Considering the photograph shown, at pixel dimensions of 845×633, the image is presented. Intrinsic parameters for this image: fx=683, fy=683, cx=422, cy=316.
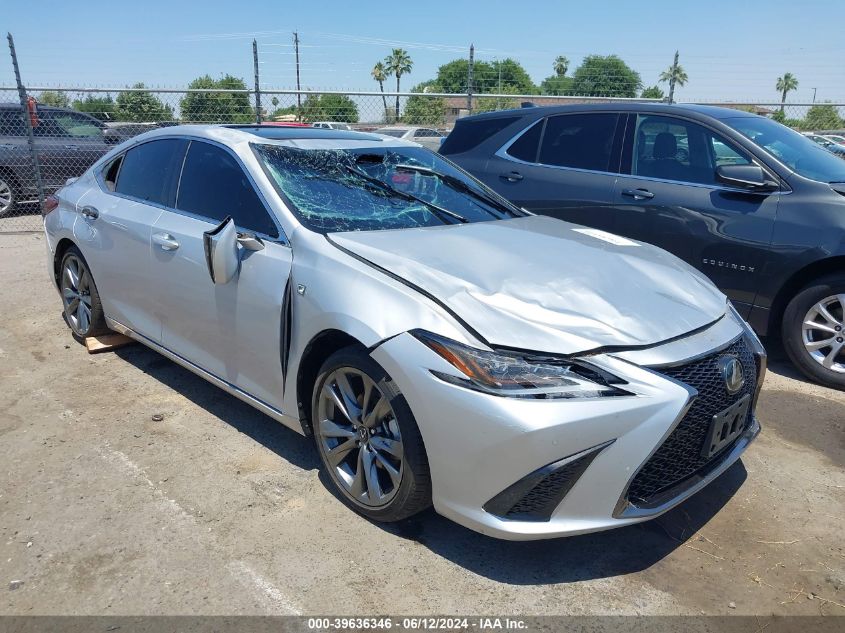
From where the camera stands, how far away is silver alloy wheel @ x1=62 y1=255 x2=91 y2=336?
15.7ft

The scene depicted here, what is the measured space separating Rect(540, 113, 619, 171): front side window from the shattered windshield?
1739mm

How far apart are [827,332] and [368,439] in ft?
11.0

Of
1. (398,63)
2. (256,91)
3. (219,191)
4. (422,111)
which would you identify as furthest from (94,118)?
(398,63)

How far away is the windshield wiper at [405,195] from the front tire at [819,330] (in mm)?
2484

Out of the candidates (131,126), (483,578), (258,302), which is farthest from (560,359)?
(131,126)

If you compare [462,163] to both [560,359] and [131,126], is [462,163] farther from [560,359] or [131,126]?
[131,126]

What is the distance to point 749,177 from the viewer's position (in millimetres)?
4582

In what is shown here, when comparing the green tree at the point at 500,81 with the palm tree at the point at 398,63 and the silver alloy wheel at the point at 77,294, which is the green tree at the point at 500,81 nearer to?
the silver alloy wheel at the point at 77,294

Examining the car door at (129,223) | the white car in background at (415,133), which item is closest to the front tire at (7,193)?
the white car in background at (415,133)

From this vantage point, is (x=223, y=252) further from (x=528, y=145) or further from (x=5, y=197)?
(x=5, y=197)

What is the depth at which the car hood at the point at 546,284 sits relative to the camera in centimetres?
251

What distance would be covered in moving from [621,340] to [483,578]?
1.04m

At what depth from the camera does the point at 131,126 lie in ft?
38.7

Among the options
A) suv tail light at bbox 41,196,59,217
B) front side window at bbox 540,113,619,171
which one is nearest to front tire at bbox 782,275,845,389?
front side window at bbox 540,113,619,171
